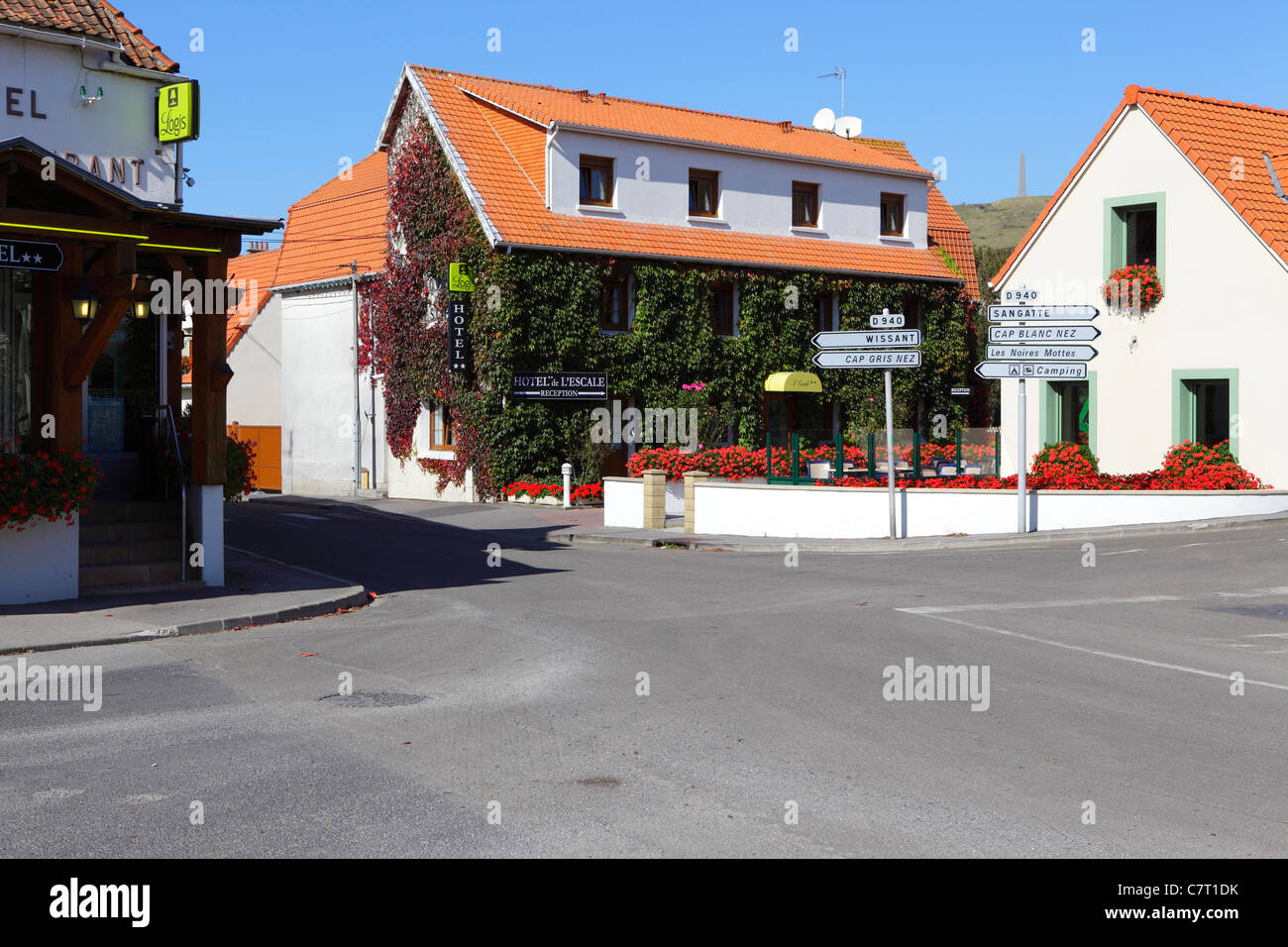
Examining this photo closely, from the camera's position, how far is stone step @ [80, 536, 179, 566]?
1588 cm

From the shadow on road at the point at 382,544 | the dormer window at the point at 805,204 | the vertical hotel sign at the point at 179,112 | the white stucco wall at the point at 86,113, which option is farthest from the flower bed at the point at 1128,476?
the dormer window at the point at 805,204

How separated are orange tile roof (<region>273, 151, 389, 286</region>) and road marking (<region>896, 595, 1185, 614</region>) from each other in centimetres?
2766

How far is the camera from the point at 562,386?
3225 centimetres

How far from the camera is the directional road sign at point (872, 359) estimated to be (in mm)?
21578

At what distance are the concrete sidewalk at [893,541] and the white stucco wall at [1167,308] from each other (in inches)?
122

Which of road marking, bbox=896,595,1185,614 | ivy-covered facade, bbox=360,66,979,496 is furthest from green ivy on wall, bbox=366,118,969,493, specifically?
road marking, bbox=896,595,1185,614

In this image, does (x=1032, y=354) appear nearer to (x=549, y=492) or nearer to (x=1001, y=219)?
(x=549, y=492)

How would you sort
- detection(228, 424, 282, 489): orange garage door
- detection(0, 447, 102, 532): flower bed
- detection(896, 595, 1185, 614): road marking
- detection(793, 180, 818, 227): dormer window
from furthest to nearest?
detection(228, 424, 282, 489): orange garage door
detection(793, 180, 818, 227): dormer window
detection(0, 447, 102, 532): flower bed
detection(896, 595, 1185, 614): road marking

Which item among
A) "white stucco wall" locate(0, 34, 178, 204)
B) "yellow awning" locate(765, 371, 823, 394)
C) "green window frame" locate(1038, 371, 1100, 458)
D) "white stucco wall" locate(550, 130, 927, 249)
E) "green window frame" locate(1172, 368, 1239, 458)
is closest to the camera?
"white stucco wall" locate(0, 34, 178, 204)

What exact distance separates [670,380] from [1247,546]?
18354 mm

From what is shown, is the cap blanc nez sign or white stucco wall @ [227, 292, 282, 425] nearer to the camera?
the cap blanc nez sign

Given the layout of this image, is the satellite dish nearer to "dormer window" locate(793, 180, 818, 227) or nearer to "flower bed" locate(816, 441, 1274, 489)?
"dormer window" locate(793, 180, 818, 227)

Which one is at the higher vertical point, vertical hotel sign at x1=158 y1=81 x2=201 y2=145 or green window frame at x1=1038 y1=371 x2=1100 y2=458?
vertical hotel sign at x1=158 y1=81 x2=201 y2=145
